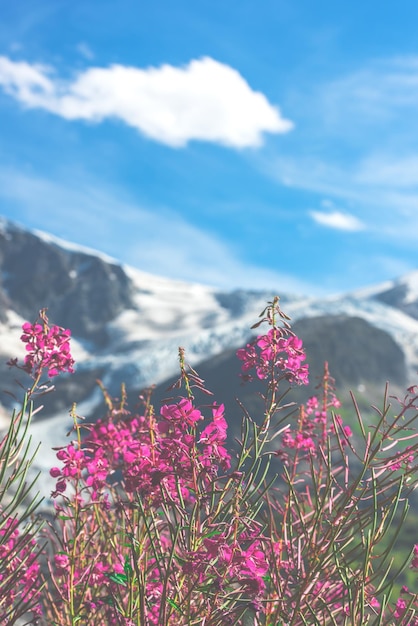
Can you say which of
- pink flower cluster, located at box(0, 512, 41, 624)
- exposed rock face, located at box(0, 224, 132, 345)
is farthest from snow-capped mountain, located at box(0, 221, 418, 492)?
pink flower cluster, located at box(0, 512, 41, 624)

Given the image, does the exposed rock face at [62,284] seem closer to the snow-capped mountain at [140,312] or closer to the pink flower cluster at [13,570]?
the snow-capped mountain at [140,312]

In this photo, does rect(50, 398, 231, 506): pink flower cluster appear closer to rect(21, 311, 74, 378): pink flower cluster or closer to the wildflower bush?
the wildflower bush

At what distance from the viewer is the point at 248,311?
13700cm

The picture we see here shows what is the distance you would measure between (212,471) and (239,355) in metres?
0.73

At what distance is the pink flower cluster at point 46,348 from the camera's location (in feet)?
12.3

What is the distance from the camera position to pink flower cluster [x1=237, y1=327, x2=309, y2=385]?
3391mm

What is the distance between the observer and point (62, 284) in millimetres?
137250

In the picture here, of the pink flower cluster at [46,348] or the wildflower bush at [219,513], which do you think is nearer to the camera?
the wildflower bush at [219,513]

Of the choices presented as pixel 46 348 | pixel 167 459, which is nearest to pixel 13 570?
pixel 46 348

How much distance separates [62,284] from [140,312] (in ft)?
58.5

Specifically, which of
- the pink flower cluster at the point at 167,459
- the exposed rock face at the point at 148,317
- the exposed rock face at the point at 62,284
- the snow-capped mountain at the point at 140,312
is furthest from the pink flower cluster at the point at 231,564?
the exposed rock face at the point at 62,284

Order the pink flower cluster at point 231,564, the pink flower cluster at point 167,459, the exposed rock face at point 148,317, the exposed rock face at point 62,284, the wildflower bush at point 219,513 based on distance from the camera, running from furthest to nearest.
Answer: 1. the exposed rock face at point 62,284
2. the exposed rock face at point 148,317
3. the pink flower cluster at point 167,459
4. the wildflower bush at point 219,513
5. the pink flower cluster at point 231,564

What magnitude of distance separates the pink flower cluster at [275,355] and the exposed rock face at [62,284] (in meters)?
126

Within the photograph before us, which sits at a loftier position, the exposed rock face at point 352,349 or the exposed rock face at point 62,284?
the exposed rock face at point 62,284
